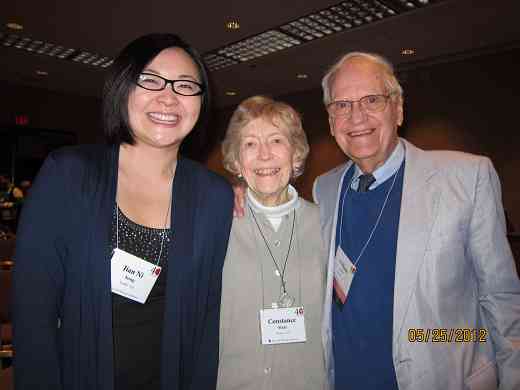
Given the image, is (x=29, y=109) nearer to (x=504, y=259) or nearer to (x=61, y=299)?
(x=61, y=299)

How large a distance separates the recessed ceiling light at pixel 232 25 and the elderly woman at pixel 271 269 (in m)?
3.81

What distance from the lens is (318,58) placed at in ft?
21.4

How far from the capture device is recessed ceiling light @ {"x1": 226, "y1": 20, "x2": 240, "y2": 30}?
5132 mm

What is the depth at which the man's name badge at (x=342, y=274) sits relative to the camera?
5.21 ft

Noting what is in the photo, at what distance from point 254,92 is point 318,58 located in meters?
2.84

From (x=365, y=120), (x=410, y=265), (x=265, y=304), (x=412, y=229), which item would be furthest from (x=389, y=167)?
(x=265, y=304)

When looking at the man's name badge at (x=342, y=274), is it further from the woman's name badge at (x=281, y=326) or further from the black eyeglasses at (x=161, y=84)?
the black eyeglasses at (x=161, y=84)

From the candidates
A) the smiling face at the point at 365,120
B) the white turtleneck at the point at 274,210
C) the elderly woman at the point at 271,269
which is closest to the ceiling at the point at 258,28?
the smiling face at the point at 365,120

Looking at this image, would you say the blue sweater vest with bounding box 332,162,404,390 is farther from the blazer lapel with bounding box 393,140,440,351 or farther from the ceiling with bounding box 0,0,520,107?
the ceiling with bounding box 0,0,520,107

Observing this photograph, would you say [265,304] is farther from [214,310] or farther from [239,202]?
[239,202]

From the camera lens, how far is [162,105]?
1.38 m

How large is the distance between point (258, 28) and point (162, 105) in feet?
14.7

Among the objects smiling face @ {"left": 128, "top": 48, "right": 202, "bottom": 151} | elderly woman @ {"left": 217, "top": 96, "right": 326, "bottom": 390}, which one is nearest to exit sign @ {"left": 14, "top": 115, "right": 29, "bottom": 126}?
elderly woman @ {"left": 217, "top": 96, "right": 326, "bottom": 390}

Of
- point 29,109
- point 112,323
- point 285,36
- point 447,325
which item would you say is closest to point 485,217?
point 447,325
